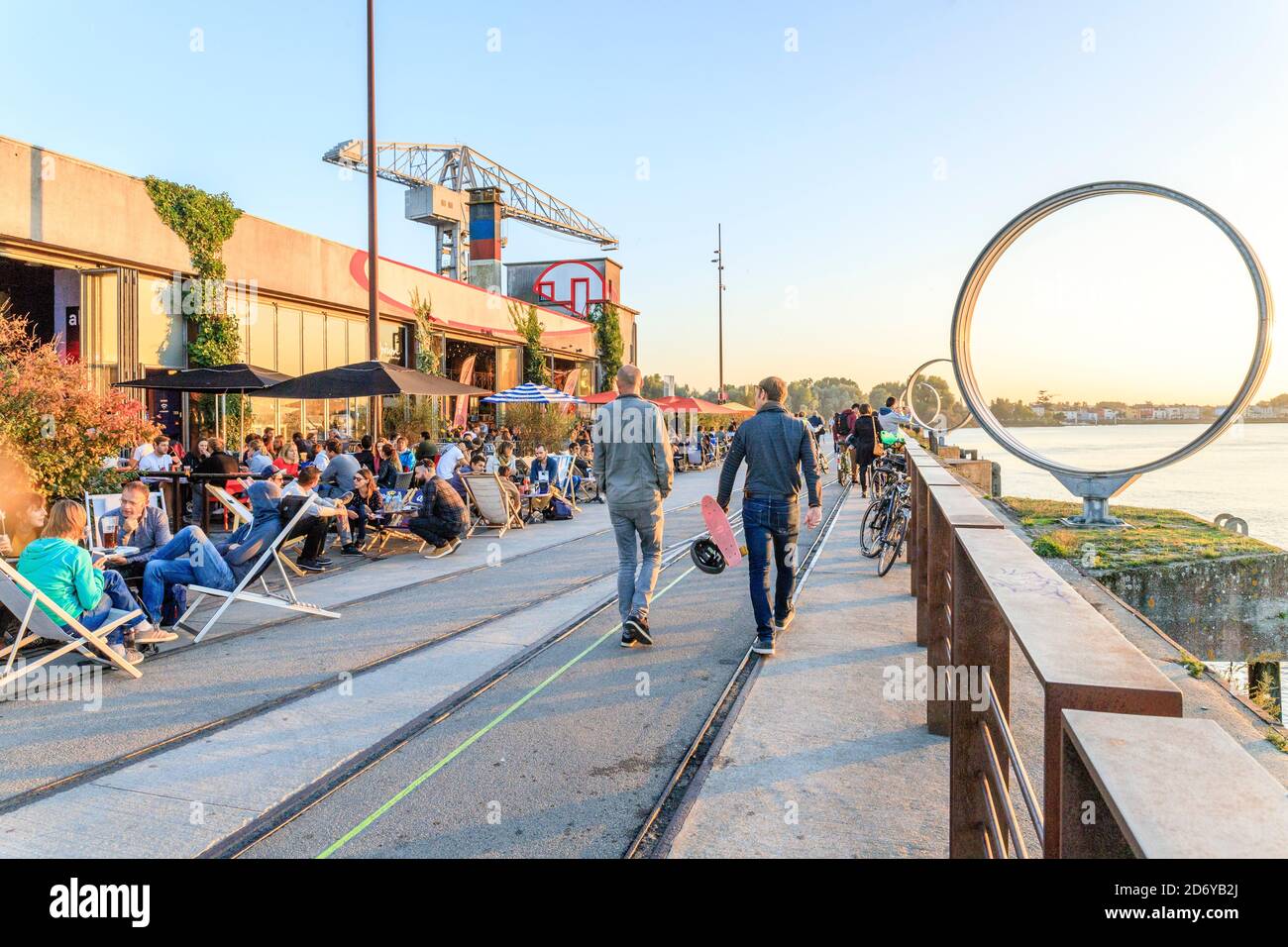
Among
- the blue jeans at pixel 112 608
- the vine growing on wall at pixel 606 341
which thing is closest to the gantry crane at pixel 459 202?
the vine growing on wall at pixel 606 341

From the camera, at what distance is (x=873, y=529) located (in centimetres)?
902

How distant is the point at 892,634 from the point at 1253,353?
5.96 m

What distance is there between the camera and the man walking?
5.92 metres

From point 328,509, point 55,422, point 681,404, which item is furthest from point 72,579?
point 681,404

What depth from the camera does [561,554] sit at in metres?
10.0

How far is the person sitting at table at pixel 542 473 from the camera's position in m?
13.8

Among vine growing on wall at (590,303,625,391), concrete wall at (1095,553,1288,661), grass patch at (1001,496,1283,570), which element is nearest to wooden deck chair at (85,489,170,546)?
grass patch at (1001,496,1283,570)

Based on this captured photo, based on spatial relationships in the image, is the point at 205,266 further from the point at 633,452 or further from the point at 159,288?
the point at 633,452

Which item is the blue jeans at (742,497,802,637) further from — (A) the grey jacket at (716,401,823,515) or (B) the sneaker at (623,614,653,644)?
(B) the sneaker at (623,614,653,644)

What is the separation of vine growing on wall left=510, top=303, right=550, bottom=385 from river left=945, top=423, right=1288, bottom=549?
689 inches

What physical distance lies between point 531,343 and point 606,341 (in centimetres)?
1077
